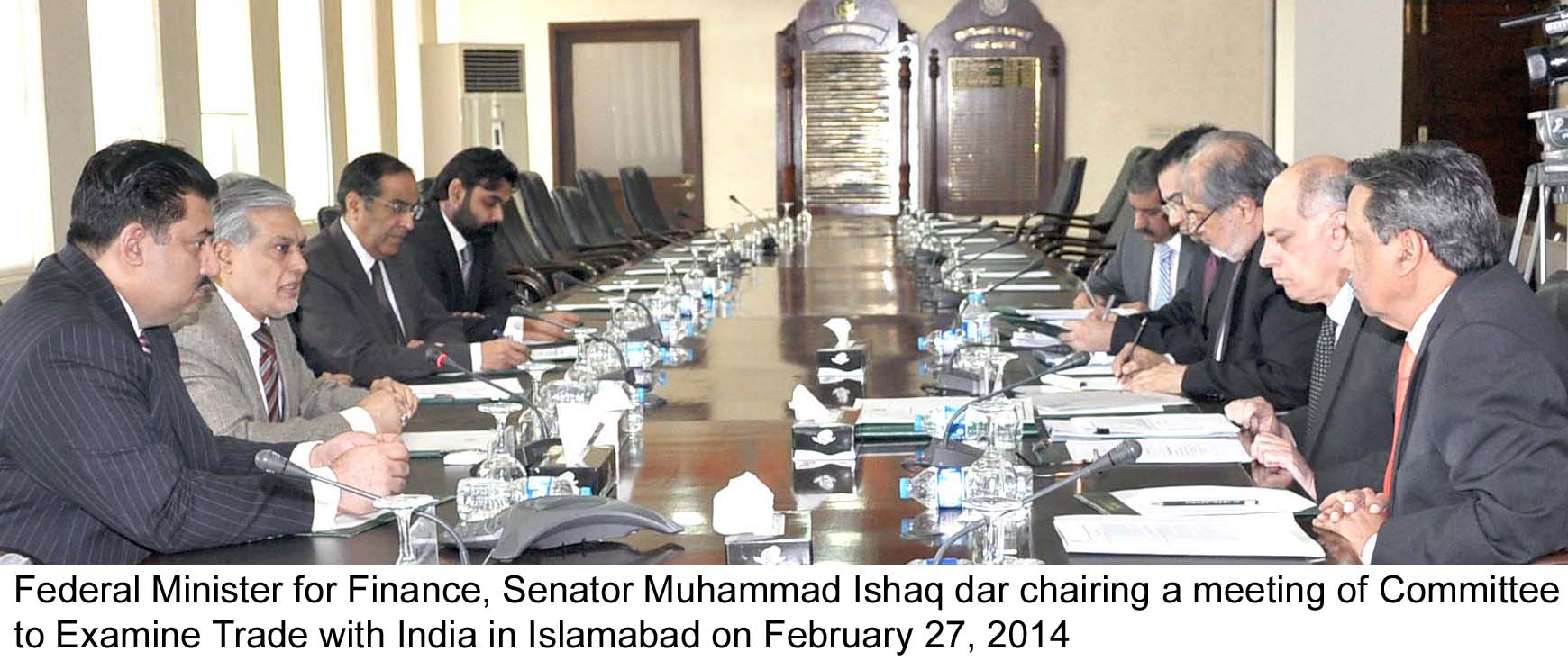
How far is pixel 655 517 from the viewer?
2127 millimetres

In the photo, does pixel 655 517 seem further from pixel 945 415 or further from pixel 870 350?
pixel 870 350

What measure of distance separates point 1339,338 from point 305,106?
7919 mm

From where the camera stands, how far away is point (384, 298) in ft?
15.4

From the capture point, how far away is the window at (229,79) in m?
8.68

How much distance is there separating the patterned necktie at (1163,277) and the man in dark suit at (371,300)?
224cm

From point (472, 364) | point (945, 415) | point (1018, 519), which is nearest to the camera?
point (1018, 519)

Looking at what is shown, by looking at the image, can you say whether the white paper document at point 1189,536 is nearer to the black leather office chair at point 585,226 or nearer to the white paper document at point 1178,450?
the white paper document at point 1178,450

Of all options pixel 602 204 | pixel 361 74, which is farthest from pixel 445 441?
pixel 361 74

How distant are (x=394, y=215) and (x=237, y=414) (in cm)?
159

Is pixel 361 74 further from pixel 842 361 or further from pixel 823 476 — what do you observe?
pixel 823 476

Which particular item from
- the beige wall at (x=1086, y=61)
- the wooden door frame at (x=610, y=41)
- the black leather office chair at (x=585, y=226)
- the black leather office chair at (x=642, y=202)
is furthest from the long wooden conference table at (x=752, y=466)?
the wooden door frame at (x=610, y=41)

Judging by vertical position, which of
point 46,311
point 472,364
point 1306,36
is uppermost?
point 1306,36

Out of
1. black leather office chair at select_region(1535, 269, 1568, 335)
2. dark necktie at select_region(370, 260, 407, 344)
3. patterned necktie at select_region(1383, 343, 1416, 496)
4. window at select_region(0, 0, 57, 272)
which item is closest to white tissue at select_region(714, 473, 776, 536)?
patterned necktie at select_region(1383, 343, 1416, 496)
